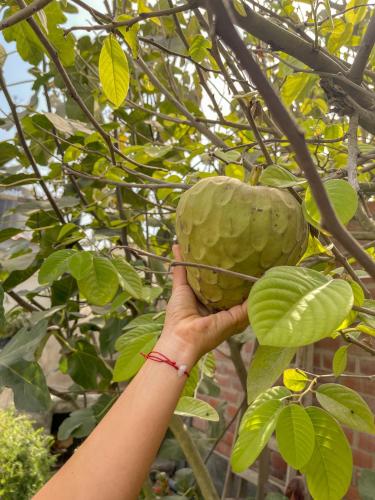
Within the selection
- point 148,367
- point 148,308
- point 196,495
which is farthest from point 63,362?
point 148,367

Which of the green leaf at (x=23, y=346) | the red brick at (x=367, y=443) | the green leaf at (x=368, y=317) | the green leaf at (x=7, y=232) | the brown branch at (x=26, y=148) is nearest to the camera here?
the green leaf at (x=368, y=317)

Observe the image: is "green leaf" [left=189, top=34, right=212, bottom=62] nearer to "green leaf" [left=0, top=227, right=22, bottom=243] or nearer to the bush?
"green leaf" [left=0, top=227, right=22, bottom=243]

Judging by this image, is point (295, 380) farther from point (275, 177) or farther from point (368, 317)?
point (275, 177)

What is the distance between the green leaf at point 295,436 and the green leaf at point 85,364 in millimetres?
1100

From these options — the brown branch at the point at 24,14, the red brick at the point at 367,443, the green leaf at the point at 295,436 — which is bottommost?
the red brick at the point at 367,443

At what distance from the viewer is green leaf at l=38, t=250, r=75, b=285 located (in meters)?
0.92

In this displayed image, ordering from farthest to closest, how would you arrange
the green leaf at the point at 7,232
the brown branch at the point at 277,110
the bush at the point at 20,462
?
the bush at the point at 20,462 → the green leaf at the point at 7,232 → the brown branch at the point at 277,110

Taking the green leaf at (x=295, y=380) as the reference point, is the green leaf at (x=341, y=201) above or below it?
above

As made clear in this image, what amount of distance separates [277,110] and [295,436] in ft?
1.57

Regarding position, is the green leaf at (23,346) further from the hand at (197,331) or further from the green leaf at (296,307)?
the green leaf at (296,307)

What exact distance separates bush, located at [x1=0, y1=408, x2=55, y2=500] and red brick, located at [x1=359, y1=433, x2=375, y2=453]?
5.43 feet

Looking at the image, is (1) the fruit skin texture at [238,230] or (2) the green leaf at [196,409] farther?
(2) the green leaf at [196,409]

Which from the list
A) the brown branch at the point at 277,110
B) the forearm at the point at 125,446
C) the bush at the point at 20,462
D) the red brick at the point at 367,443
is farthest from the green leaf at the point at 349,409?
the bush at the point at 20,462

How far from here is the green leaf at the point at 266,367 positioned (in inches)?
21.4
